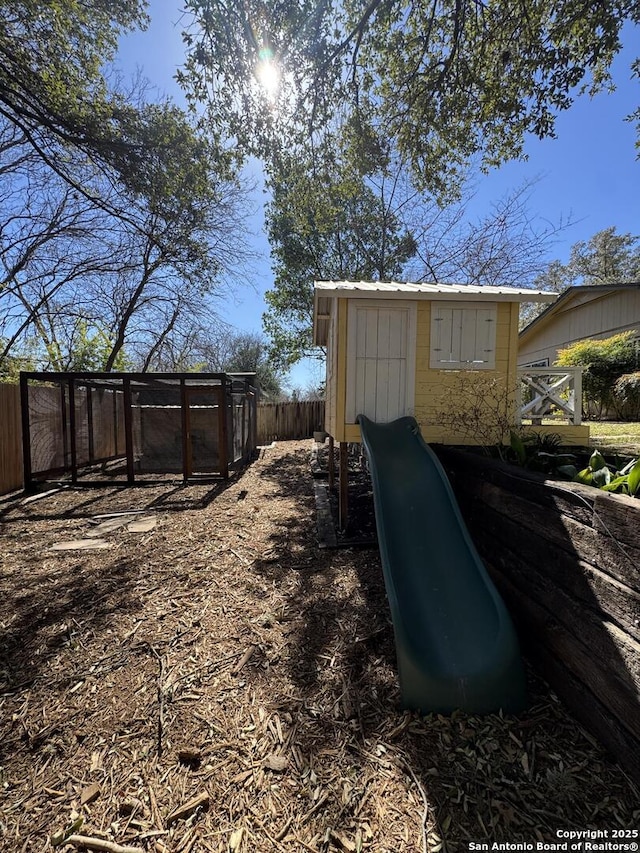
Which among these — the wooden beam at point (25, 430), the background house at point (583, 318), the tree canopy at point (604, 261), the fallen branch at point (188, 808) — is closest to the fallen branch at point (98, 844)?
the fallen branch at point (188, 808)

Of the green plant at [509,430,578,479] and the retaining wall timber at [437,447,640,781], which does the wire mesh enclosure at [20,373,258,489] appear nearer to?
the green plant at [509,430,578,479]

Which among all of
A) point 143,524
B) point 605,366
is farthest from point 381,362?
point 605,366

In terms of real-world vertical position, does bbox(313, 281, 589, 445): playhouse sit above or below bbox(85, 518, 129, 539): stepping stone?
above

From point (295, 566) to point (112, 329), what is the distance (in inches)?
465

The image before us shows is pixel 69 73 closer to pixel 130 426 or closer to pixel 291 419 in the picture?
pixel 130 426

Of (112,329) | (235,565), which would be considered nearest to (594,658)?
(235,565)

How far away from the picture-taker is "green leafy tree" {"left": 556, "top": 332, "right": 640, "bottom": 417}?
845cm

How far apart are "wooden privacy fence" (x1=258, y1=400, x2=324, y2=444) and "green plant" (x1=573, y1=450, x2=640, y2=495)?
13.3 m

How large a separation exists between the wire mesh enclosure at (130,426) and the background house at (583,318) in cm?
894

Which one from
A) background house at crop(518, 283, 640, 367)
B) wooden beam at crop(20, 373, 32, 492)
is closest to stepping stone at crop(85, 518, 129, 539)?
wooden beam at crop(20, 373, 32, 492)

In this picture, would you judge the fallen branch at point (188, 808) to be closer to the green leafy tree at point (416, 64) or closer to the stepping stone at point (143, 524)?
the stepping stone at point (143, 524)

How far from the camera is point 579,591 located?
176 cm

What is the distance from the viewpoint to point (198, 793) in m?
1.47

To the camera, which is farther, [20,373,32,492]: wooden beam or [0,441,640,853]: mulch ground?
[20,373,32,492]: wooden beam
